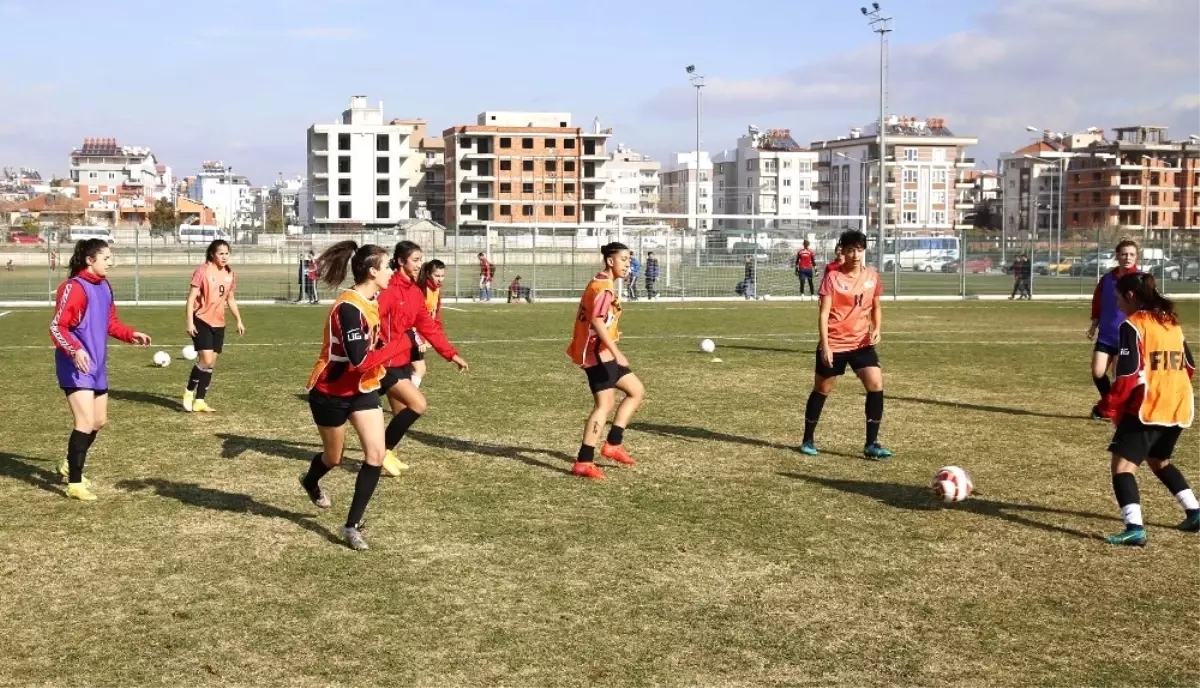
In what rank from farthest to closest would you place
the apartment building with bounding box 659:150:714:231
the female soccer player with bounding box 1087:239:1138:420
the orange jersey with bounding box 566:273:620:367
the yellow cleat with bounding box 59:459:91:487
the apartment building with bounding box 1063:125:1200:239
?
the apartment building with bounding box 659:150:714:231, the apartment building with bounding box 1063:125:1200:239, the female soccer player with bounding box 1087:239:1138:420, the orange jersey with bounding box 566:273:620:367, the yellow cleat with bounding box 59:459:91:487

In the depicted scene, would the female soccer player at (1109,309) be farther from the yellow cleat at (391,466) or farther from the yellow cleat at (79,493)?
the yellow cleat at (79,493)

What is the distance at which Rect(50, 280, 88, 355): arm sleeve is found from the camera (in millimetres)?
8586

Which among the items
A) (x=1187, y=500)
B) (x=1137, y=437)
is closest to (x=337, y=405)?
(x=1137, y=437)

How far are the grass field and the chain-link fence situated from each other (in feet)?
88.1

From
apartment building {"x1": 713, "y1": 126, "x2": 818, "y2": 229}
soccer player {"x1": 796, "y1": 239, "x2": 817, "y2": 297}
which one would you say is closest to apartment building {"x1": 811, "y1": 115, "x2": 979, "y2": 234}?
apartment building {"x1": 713, "y1": 126, "x2": 818, "y2": 229}

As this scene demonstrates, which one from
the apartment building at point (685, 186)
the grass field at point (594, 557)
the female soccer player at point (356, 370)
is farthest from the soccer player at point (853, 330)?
the apartment building at point (685, 186)

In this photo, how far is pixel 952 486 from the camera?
851 cm

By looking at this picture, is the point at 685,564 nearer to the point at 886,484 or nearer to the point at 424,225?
the point at 886,484

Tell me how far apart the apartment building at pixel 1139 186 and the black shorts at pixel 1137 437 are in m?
119

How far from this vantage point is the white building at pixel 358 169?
362 feet

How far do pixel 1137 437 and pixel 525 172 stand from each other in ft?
335

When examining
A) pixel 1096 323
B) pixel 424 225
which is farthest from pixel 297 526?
pixel 424 225

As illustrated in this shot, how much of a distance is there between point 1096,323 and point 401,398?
787cm

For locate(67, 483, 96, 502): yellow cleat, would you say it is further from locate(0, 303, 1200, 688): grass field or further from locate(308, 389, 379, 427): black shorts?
locate(308, 389, 379, 427): black shorts
